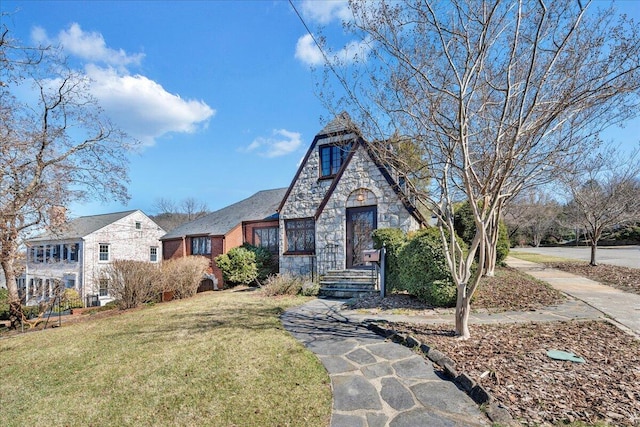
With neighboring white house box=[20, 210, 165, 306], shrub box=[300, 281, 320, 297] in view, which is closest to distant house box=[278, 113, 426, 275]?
shrub box=[300, 281, 320, 297]

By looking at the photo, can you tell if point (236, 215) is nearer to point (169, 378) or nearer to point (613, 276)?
point (169, 378)

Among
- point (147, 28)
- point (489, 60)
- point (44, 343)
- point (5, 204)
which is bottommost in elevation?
point (44, 343)

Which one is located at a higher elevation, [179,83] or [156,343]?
[179,83]

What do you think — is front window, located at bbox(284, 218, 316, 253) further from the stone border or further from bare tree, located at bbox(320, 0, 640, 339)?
the stone border

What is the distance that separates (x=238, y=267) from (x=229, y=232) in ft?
10.3

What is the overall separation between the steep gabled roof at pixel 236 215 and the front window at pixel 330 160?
13.4ft

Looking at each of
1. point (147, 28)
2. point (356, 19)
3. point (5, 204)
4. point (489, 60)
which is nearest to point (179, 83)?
point (147, 28)

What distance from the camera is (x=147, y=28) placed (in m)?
7.55

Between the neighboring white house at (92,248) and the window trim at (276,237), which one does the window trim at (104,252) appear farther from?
the window trim at (276,237)

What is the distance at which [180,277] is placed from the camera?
1280 cm

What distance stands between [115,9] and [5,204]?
5994 millimetres

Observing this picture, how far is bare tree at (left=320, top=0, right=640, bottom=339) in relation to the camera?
458 centimetres

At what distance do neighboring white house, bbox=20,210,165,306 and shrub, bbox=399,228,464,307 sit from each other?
20380 mm

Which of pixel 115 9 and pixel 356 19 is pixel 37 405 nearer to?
pixel 356 19
